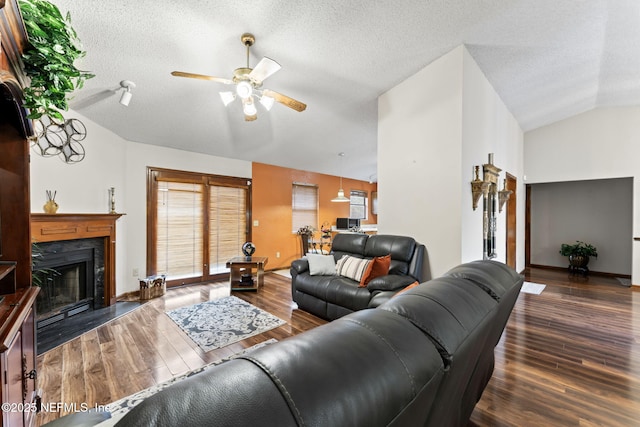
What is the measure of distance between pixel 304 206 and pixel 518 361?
533 centimetres

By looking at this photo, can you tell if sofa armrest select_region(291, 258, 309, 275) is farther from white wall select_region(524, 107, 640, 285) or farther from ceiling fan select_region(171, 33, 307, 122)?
white wall select_region(524, 107, 640, 285)

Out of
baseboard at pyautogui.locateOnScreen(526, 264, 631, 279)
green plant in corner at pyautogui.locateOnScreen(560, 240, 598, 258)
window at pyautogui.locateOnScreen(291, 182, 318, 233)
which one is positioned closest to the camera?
baseboard at pyautogui.locateOnScreen(526, 264, 631, 279)

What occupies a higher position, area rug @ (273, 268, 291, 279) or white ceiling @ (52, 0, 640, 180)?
white ceiling @ (52, 0, 640, 180)

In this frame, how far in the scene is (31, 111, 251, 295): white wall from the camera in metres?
3.12

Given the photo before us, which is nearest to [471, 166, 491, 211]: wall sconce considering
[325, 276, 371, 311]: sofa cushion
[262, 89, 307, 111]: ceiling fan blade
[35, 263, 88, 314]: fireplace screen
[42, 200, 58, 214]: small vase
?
[325, 276, 371, 311]: sofa cushion

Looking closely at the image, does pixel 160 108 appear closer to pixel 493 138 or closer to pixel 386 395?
pixel 386 395

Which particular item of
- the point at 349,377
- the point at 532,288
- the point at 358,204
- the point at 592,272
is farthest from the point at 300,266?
the point at 592,272

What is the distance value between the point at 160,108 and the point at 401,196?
11.4ft

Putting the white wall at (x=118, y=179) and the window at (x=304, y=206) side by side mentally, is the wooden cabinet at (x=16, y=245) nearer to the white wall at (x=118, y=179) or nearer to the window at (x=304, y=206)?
the white wall at (x=118, y=179)

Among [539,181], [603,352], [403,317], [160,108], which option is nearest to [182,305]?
[160,108]

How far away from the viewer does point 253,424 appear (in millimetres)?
385

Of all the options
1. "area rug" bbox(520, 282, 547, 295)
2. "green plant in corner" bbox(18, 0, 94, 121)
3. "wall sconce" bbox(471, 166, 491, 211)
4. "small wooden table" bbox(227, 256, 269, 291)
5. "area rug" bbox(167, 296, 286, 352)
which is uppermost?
"green plant in corner" bbox(18, 0, 94, 121)

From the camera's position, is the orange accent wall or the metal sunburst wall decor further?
the orange accent wall

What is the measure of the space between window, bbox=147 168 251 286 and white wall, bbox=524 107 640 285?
21.5 ft
